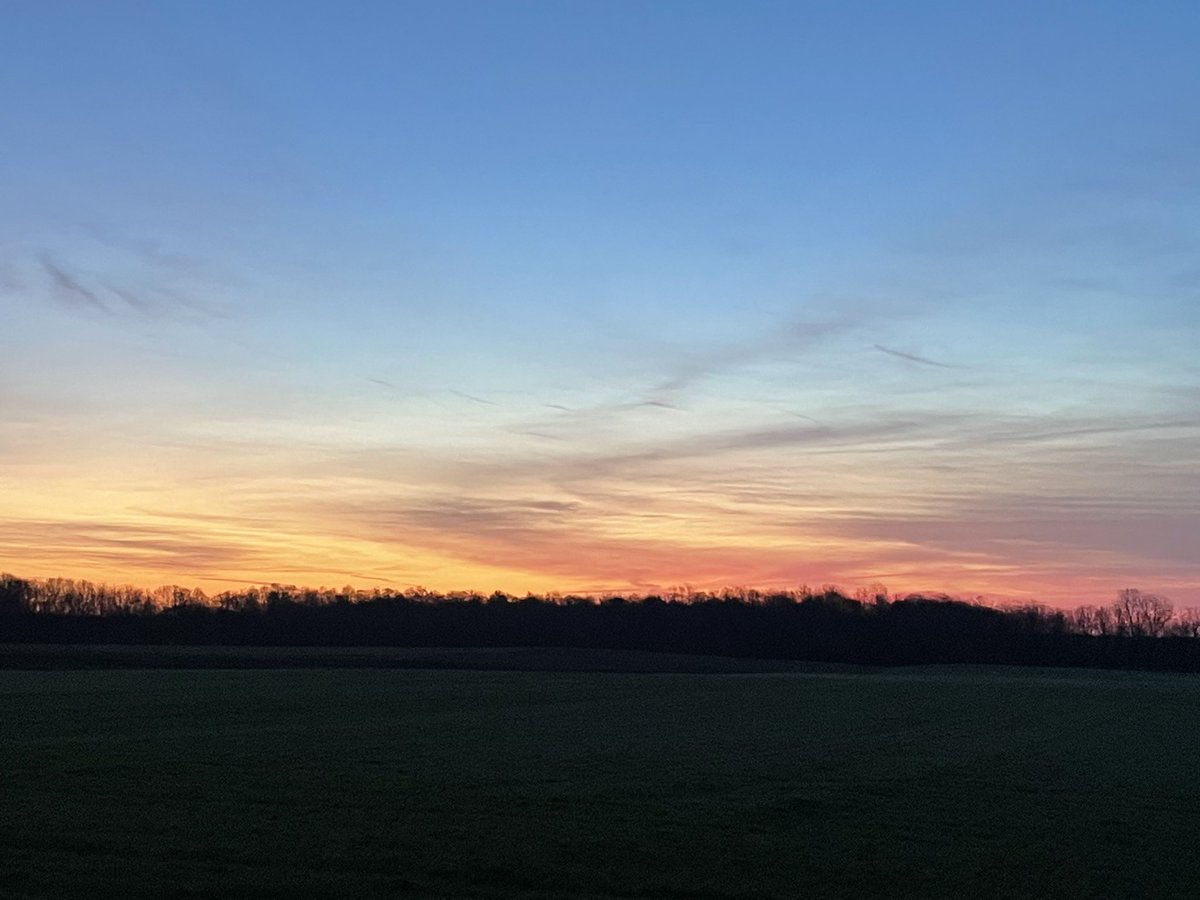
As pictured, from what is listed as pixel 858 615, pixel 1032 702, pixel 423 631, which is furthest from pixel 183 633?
pixel 1032 702

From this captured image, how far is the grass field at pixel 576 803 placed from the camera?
55.2 ft

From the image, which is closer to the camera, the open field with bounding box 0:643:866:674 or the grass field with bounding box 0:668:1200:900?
the grass field with bounding box 0:668:1200:900

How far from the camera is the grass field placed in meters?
16.8

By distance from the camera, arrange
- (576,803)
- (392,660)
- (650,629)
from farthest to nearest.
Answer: (650,629) < (392,660) < (576,803)

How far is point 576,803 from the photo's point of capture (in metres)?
23.8

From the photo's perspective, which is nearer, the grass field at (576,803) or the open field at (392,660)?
the grass field at (576,803)

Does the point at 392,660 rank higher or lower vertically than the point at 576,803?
lower

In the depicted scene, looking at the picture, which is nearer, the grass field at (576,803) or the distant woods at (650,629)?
the grass field at (576,803)

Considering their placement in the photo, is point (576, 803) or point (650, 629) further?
point (650, 629)

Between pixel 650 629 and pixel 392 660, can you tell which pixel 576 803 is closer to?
pixel 392 660

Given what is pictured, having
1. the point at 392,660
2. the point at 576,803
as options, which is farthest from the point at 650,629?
the point at 576,803

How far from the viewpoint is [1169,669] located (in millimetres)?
152000

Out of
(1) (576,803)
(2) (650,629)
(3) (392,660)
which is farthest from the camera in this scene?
(2) (650,629)

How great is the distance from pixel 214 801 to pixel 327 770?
5547 mm
